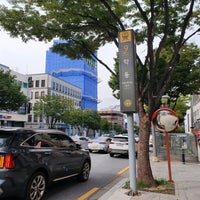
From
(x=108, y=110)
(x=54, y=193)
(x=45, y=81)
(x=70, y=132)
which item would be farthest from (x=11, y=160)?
(x=108, y=110)

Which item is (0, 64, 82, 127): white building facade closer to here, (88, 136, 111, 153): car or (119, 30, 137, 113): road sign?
(88, 136, 111, 153): car

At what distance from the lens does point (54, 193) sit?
6824mm

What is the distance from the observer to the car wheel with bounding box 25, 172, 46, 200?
5.42m

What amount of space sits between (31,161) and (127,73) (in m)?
3.07

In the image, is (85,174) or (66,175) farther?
(85,174)

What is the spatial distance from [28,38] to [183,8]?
5.21 m

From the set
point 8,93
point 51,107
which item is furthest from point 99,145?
point 51,107

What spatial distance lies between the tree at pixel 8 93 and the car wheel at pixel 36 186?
23535mm

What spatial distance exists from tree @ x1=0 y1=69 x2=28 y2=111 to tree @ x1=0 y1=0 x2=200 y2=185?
66.7ft

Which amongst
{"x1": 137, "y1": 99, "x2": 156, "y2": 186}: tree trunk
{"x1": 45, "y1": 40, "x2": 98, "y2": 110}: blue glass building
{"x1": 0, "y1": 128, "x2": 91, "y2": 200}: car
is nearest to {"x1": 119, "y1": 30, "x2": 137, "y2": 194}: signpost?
{"x1": 137, "y1": 99, "x2": 156, "y2": 186}: tree trunk

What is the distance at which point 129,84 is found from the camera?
20.9 ft

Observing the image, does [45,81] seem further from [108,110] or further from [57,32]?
[108,110]

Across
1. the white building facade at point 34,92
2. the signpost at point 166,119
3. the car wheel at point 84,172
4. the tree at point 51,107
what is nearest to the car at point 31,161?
the car wheel at point 84,172

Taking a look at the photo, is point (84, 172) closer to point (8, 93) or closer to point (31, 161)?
point (31, 161)
